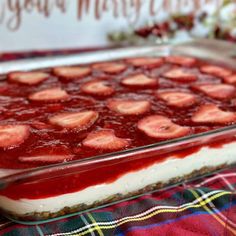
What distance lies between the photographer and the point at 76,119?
127 cm

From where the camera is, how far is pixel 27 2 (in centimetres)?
241

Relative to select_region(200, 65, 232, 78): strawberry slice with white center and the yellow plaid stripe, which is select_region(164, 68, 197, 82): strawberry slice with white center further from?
the yellow plaid stripe

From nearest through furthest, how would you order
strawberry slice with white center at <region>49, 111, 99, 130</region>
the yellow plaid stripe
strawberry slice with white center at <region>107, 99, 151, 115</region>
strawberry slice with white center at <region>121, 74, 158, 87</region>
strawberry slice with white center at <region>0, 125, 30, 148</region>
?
the yellow plaid stripe
strawberry slice with white center at <region>0, 125, 30, 148</region>
strawberry slice with white center at <region>49, 111, 99, 130</region>
strawberry slice with white center at <region>107, 99, 151, 115</region>
strawberry slice with white center at <region>121, 74, 158, 87</region>

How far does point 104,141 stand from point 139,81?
0.59m

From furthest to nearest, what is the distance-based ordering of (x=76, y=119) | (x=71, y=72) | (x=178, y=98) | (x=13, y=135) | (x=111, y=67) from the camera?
(x=111, y=67) < (x=71, y=72) < (x=178, y=98) < (x=76, y=119) < (x=13, y=135)

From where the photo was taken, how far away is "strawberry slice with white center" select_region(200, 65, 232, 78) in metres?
1.84

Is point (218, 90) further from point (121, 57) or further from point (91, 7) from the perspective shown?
Answer: point (91, 7)

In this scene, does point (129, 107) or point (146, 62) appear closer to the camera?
point (129, 107)

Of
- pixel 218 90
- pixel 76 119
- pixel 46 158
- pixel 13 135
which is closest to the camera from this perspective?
pixel 46 158

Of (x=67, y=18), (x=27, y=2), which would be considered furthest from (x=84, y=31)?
(x=27, y=2)

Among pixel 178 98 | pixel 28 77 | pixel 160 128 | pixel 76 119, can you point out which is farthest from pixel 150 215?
pixel 28 77

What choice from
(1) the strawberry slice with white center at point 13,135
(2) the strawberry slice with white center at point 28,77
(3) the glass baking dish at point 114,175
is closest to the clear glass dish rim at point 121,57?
(3) the glass baking dish at point 114,175

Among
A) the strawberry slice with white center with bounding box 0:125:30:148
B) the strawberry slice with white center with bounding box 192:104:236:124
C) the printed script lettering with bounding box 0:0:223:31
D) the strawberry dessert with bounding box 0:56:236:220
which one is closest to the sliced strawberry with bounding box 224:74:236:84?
the strawberry dessert with bounding box 0:56:236:220

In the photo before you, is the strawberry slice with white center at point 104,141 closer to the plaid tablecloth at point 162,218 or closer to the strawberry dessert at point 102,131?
the strawberry dessert at point 102,131
